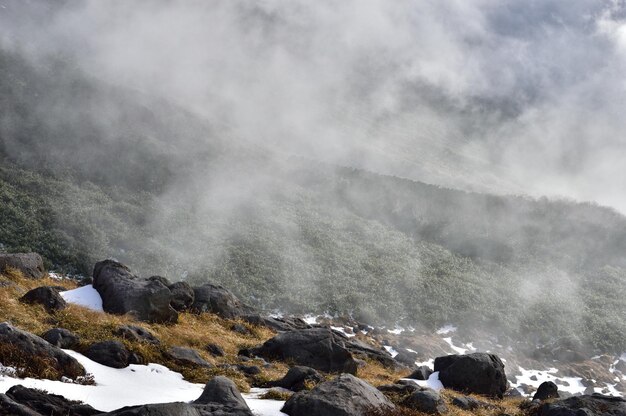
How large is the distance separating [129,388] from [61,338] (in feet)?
9.98

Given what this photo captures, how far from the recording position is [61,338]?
43.9 feet

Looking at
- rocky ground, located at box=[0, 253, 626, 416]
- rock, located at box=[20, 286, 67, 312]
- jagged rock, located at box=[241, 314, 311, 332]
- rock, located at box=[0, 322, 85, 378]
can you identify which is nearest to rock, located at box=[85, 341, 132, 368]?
rocky ground, located at box=[0, 253, 626, 416]

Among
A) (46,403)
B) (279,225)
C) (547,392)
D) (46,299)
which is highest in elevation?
(279,225)

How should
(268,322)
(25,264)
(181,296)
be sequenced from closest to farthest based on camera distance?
(25,264)
(181,296)
(268,322)

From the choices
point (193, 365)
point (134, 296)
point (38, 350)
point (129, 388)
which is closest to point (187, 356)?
point (193, 365)

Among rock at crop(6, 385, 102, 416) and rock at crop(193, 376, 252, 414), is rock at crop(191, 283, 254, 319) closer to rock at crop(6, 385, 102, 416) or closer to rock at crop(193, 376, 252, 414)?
rock at crop(193, 376, 252, 414)

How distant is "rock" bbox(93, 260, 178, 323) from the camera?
2014 centimetres

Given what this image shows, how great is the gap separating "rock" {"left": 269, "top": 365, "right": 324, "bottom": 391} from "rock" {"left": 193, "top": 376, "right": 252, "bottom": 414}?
12.5 ft

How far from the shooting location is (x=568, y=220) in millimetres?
69250

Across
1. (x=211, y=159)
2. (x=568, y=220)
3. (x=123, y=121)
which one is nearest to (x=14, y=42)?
(x=123, y=121)

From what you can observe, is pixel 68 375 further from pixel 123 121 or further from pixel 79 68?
pixel 79 68

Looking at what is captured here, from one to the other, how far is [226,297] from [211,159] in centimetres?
3959

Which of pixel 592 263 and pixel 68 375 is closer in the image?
pixel 68 375

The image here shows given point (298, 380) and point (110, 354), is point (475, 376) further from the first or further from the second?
point (110, 354)
